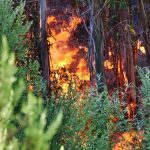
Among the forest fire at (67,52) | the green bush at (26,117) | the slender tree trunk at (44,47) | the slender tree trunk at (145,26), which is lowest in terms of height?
the green bush at (26,117)

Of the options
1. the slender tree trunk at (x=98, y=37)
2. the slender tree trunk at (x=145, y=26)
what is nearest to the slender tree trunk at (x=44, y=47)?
the slender tree trunk at (x=98, y=37)

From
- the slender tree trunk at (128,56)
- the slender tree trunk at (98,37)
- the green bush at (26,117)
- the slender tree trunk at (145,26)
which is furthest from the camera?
the slender tree trunk at (128,56)

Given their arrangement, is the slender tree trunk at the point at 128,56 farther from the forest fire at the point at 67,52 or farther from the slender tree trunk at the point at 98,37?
the forest fire at the point at 67,52

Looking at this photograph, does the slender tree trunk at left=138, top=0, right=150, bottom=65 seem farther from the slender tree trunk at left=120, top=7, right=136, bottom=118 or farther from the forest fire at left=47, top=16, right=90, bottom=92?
the forest fire at left=47, top=16, right=90, bottom=92

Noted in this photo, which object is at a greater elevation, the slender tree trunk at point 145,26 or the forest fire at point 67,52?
the forest fire at point 67,52

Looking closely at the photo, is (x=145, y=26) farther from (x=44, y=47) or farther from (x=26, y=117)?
(x=26, y=117)

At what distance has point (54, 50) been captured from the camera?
18891 millimetres

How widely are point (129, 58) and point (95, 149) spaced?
839cm

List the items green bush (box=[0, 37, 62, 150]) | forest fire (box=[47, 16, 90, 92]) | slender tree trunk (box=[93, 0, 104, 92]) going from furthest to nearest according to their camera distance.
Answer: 1. forest fire (box=[47, 16, 90, 92])
2. slender tree trunk (box=[93, 0, 104, 92])
3. green bush (box=[0, 37, 62, 150])

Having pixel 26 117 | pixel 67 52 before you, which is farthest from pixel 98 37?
pixel 67 52

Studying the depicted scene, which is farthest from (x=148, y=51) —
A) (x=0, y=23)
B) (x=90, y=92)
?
(x=0, y=23)

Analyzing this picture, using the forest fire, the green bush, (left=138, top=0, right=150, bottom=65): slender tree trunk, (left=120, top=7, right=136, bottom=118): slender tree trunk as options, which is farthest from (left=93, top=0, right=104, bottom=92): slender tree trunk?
the green bush

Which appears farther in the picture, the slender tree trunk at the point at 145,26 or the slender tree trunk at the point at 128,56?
the slender tree trunk at the point at 128,56

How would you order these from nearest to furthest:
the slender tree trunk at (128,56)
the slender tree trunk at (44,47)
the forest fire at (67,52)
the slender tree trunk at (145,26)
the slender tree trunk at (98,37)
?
the slender tree trunk at (44,47) → the slender tree trunk at (98,37) → the slender tree trunk at (145,26) → the slender tree trunk at (128,56) → the forest fire at (67,52)
